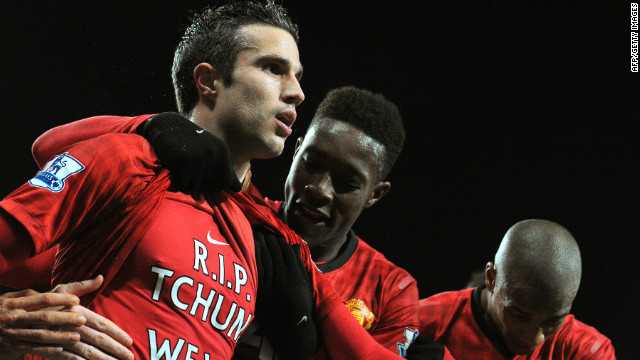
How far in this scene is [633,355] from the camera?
2.86m

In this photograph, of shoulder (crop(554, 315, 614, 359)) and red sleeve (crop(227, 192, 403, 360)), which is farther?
shoulder (crop(554, 315, 614, 359))

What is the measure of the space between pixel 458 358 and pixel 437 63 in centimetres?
144

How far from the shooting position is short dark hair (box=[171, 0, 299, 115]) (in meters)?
1.17

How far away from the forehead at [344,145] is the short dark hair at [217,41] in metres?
0.42

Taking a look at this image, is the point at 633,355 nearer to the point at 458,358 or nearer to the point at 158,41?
the point at 458,358

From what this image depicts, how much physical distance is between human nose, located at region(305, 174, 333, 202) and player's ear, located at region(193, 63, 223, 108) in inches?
19.7

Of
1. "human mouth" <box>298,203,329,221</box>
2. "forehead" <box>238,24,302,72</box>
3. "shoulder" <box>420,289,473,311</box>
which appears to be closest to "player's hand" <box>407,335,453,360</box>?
"human mouth" <box>298,203,329,221</box>

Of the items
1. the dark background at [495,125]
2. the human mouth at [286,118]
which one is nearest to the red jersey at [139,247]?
the human mouth at [286,118]

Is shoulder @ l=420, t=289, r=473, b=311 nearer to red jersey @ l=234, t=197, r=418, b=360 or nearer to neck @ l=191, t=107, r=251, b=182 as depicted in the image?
red jersey @ l=234, t=197, r=418, b=360

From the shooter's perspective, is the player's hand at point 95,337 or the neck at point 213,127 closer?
the player's hand at point 95,337

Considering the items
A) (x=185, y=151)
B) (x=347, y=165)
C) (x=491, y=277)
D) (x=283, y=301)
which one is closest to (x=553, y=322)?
(x=491, y=277)

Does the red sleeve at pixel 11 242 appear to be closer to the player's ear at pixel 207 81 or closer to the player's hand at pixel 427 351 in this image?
the player's ear at pixel 207 81

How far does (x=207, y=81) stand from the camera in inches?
46.5

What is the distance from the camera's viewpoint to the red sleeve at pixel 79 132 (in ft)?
3.22
